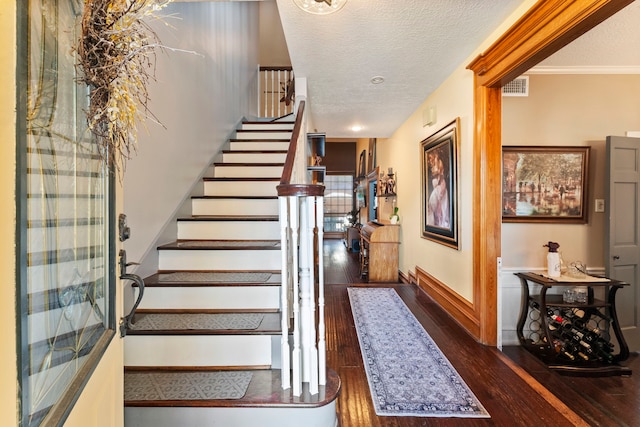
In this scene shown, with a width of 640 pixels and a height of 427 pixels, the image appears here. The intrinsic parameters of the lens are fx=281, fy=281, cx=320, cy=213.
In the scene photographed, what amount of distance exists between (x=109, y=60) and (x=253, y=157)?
2695 millimetres

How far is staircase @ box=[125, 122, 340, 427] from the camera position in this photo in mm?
1389

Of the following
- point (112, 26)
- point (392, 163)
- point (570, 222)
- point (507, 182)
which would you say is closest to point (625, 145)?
point (570, 222)

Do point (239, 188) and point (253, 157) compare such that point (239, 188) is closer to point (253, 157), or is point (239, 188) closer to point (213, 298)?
point (253, 157)

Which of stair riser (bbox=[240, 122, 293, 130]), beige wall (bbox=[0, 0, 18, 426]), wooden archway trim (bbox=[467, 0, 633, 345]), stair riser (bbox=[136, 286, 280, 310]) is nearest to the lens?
beige wall (bbox=[0, 0, 18, 426])

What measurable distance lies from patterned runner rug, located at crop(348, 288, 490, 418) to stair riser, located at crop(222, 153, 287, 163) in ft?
6.65

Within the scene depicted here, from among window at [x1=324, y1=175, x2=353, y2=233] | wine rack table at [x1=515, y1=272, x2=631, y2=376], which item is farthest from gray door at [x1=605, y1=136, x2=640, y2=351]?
window at [x1=324, y1=175, x2=353, y2=233]

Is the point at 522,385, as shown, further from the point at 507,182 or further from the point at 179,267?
the point at 179,267

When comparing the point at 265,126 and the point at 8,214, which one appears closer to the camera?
the point at 8,214

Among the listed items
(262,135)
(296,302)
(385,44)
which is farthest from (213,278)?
(262,135)

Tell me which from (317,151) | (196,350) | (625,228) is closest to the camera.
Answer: (196,350)

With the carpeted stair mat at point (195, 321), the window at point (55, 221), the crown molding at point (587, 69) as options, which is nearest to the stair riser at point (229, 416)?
the carpeted stair mat at point (195, 321)

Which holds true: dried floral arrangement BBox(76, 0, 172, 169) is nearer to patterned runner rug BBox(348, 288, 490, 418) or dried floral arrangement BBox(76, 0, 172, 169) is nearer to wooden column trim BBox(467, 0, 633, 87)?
patterned runner rug BBox(348, 288, 490, 418)

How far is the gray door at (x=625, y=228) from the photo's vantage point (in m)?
2.61

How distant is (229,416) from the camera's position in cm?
139
